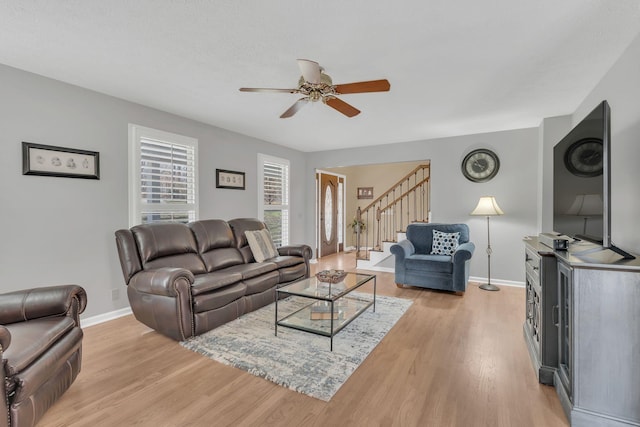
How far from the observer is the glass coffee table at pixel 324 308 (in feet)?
8.72

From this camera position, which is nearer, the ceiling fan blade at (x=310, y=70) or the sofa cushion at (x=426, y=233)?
the ceiling fan blade at (x=310, y=70)

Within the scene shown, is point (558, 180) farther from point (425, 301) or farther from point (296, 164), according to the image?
point (296, 164)

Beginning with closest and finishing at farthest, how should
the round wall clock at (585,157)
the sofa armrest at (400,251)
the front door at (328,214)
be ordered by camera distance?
the round wall clock at (585,157)
the sofa armrest at (400,251)
the front door at (328,214)

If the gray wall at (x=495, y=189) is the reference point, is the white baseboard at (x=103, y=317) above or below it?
below

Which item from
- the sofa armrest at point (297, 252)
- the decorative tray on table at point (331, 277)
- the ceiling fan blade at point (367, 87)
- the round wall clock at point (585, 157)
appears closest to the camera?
the round wall clock at point (585, 157)

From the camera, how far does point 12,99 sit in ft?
8.86

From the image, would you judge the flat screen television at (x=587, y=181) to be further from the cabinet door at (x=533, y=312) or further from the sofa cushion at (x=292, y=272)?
the sofa cushion at (x=292, y=272)

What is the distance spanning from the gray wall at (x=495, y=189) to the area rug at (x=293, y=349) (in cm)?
252

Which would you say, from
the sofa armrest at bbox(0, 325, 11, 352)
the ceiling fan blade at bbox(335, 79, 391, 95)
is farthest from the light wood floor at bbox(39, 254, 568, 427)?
the ceiling fan blade at bbox(335, 79, 391, 95)

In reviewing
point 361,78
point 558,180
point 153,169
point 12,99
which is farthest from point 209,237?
point 558,180

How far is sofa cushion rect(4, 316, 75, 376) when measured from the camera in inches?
59.0

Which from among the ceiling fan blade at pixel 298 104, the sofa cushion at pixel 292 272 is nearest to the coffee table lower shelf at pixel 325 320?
the sofa cushion at pixel 292 272

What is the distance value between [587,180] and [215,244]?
369 centimetres

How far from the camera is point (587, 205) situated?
2020mm
